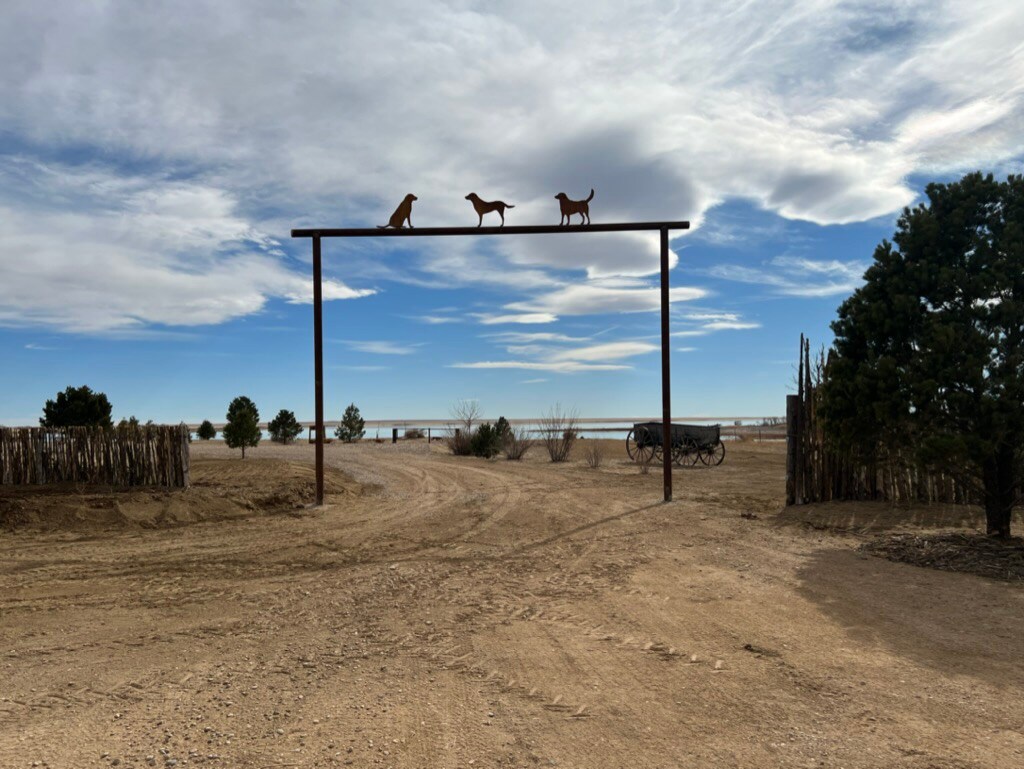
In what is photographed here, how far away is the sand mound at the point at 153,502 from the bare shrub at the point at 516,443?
382 inches

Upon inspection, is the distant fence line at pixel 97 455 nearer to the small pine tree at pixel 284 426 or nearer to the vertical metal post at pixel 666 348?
the vertical metal post at pixel 666 348

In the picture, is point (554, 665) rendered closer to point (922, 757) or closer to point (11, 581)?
point (922, 757)

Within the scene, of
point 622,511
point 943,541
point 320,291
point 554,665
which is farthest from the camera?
point 320,291

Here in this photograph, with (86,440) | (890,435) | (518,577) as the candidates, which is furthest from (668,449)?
(86,440)

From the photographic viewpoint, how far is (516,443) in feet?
75.8

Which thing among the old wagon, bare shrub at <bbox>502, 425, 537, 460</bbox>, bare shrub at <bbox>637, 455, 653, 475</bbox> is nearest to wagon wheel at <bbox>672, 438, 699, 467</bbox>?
the old wagon

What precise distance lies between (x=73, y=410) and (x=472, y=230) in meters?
12.8

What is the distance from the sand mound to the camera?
10.0m

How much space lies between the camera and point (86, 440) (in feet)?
39.6

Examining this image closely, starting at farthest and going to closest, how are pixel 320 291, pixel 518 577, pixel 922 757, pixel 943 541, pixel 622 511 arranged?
pixel 320 291 → pixel 622 511 → pixel 943 541 → pixel 518 577 → pixel 922 757

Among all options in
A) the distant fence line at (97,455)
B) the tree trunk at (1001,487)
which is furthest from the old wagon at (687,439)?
the distant fence line at (97,455)

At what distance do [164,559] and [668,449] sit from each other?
782cm

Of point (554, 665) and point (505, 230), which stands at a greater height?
point (505, 230)

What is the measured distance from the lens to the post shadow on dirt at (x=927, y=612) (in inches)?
181
